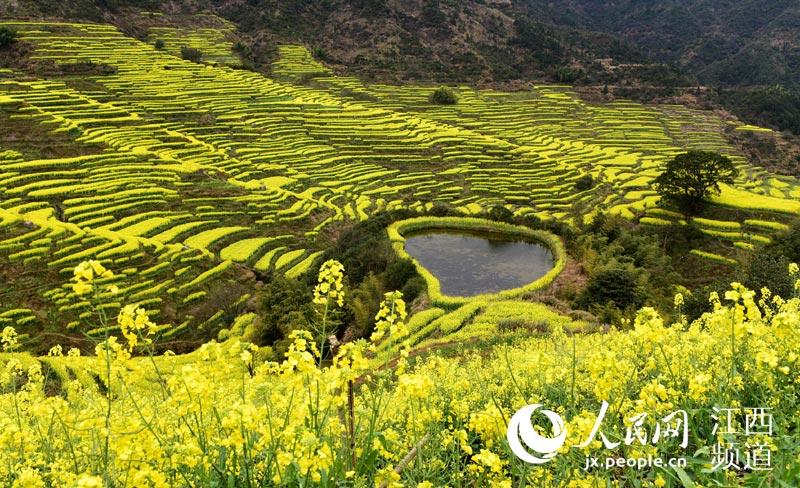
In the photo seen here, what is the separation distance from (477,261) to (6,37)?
57221 mm

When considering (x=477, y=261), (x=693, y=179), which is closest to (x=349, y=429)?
(x=477, y=261)

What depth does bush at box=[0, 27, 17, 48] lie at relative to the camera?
4731 cm

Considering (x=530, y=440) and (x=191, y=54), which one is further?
(x=191, y=54)

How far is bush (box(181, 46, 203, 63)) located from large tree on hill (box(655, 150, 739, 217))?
60.2 metres

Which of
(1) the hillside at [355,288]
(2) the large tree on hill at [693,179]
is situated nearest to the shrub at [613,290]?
(1) the hillside at [355,288]

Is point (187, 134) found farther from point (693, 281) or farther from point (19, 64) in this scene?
point (693, 281)

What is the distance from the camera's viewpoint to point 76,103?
4178 cm

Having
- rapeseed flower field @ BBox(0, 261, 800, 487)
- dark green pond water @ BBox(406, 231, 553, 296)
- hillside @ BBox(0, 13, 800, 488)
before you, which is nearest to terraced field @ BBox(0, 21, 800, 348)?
hillside @ BBox(0, 13, 800, 488)

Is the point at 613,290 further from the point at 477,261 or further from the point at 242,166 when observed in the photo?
the point at 242,166

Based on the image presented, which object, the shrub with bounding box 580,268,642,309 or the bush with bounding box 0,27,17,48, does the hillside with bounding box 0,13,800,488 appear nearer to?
the shrub with bounding box 580,268,642,309

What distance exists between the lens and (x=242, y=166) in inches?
1506

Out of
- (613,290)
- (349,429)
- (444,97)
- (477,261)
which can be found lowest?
(477,261)

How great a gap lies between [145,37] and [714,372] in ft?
259

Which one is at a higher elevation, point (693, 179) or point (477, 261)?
point (693, 179)
